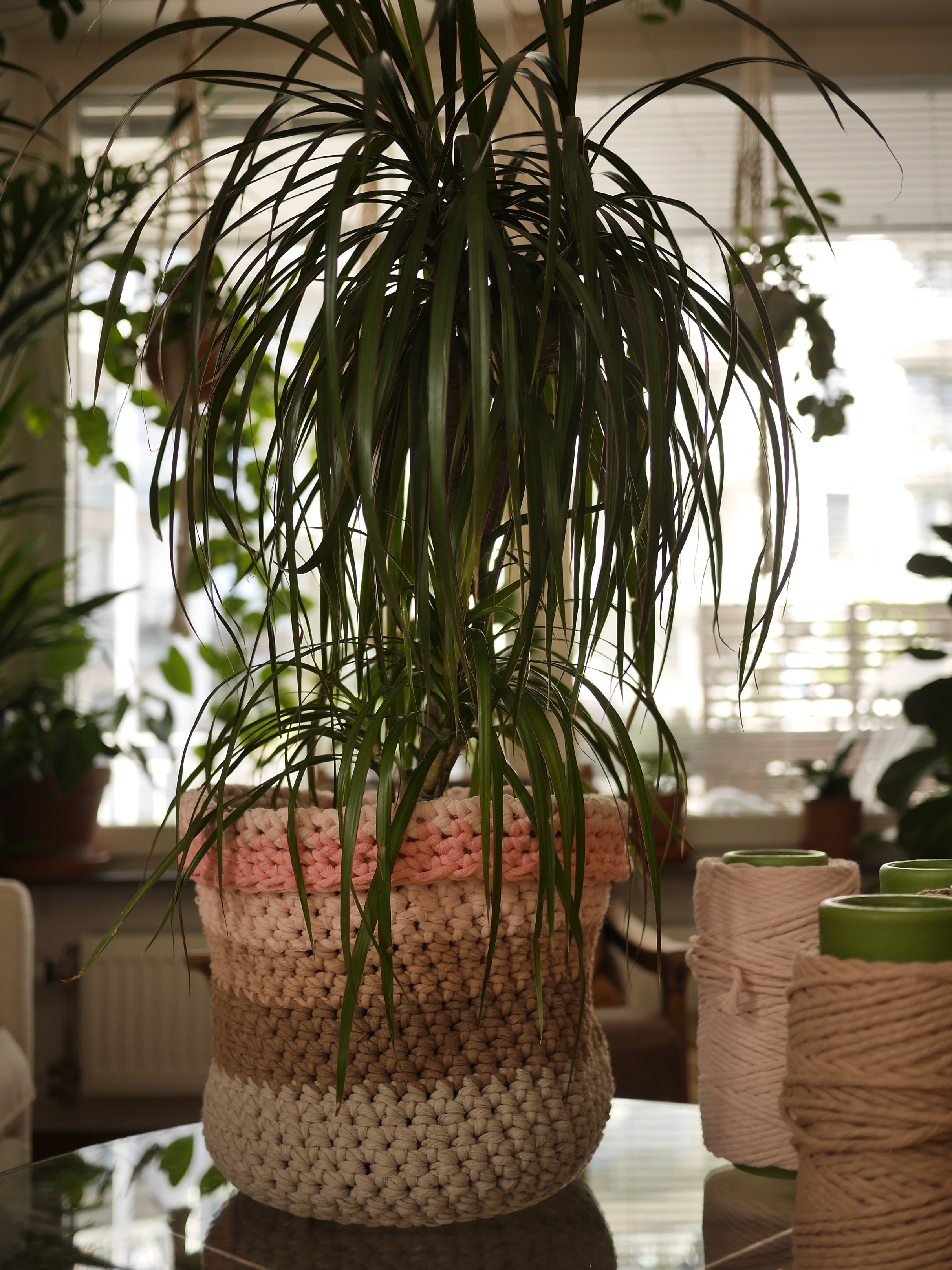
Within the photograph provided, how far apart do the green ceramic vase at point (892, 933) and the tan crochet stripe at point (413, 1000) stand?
0.23 metres

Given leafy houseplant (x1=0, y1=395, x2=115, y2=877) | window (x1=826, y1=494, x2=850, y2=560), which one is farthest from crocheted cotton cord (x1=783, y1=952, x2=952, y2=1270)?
window (x1=826, y1=494, x2=850, y2=560)

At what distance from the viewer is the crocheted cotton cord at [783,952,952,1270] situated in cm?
42

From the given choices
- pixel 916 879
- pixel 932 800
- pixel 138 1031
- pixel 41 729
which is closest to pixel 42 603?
pixel 41 729

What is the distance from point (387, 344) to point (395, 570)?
0.21m

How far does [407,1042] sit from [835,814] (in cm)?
229

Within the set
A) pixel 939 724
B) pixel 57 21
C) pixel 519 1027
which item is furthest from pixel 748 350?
pixel 939 724

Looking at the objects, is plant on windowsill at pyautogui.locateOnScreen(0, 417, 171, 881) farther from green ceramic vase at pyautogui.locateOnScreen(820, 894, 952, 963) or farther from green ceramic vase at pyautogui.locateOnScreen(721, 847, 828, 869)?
green ceramic vase at pyautogui.locateOnScreen(820, 894, 952, 963)

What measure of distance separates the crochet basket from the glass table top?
0.9 inches

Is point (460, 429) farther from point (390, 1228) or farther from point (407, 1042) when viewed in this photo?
point (390, 1228)

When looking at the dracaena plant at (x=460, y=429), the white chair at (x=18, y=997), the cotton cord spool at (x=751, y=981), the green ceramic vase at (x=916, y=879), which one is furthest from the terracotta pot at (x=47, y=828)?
the green ceramic vase at (x=916, y=879)

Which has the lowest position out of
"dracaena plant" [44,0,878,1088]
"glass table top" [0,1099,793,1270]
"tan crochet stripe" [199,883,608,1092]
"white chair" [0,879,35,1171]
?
"white chair" [0,879,35,1171]

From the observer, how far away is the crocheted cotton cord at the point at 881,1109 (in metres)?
0.42

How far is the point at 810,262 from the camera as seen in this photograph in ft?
9.57

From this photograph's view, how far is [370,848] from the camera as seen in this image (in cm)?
62
